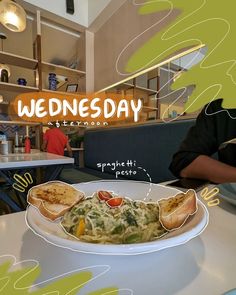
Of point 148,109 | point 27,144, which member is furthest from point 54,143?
point 148,109

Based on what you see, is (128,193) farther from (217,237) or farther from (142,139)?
(142,139)

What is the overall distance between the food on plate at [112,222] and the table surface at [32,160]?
22 cm

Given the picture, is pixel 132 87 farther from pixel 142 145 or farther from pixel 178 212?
pixel 178 212

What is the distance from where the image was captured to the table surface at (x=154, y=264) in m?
0.13

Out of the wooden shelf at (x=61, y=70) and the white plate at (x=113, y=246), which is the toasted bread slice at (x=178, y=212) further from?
the wooden shelf at (x=61, y=70)

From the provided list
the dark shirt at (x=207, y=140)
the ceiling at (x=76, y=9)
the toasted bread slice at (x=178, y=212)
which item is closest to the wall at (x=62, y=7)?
the ceiling at (x=76, y=9)

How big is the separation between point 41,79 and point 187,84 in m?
0.33

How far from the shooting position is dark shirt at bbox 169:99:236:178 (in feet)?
1.43

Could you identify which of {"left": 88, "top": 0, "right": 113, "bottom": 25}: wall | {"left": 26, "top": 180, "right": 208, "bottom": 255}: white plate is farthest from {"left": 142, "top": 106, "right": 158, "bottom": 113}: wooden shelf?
{"left": 88, "top": 0, "right": 113, "bottom": 25}: wall

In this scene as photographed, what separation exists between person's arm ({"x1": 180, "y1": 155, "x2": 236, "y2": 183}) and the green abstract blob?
0.19 metres

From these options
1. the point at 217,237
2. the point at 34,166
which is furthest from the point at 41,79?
the point at 217,237

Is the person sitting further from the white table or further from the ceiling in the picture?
the ceiling

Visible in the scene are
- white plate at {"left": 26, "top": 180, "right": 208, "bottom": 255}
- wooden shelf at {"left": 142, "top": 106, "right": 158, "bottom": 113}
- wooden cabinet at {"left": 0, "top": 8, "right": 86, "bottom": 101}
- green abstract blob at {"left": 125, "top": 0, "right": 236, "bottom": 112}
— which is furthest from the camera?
wooden cabinet at {"left": 0, "top": 8, "right": 86, "bottom": 101}

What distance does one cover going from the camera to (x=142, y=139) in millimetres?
461
